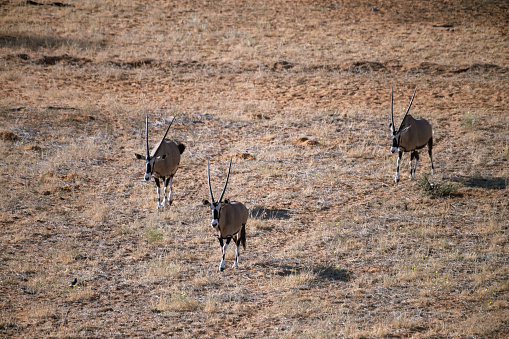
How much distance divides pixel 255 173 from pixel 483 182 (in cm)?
755

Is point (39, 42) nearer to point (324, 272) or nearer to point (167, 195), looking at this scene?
point (167, 195)

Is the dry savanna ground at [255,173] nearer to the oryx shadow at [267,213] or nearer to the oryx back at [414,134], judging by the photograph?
the oryx shadow at [267,213]

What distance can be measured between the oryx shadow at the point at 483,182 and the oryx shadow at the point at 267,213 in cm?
621

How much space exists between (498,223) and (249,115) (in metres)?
12.2

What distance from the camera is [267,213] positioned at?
15.3 meters

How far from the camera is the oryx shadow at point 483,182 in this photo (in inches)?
669

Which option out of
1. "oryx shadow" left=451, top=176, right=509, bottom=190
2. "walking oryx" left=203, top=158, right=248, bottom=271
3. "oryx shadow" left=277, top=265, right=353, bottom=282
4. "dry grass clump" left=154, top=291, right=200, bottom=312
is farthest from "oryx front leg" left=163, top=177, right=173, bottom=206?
"oryx shadow" left=451, top=176, right=509, bottom=190

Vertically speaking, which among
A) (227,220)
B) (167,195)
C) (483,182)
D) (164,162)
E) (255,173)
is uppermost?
(164,162)

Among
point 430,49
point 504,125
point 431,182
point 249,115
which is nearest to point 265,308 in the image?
point 431,182

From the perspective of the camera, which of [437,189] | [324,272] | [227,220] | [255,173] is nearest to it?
[227,220]

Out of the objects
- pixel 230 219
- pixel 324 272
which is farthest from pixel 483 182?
pixel 230 219

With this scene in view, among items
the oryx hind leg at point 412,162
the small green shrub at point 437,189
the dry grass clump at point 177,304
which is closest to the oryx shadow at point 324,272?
the dry grass clump at point 177,304

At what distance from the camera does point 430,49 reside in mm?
32312

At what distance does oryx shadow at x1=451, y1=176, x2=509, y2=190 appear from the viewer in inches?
669
